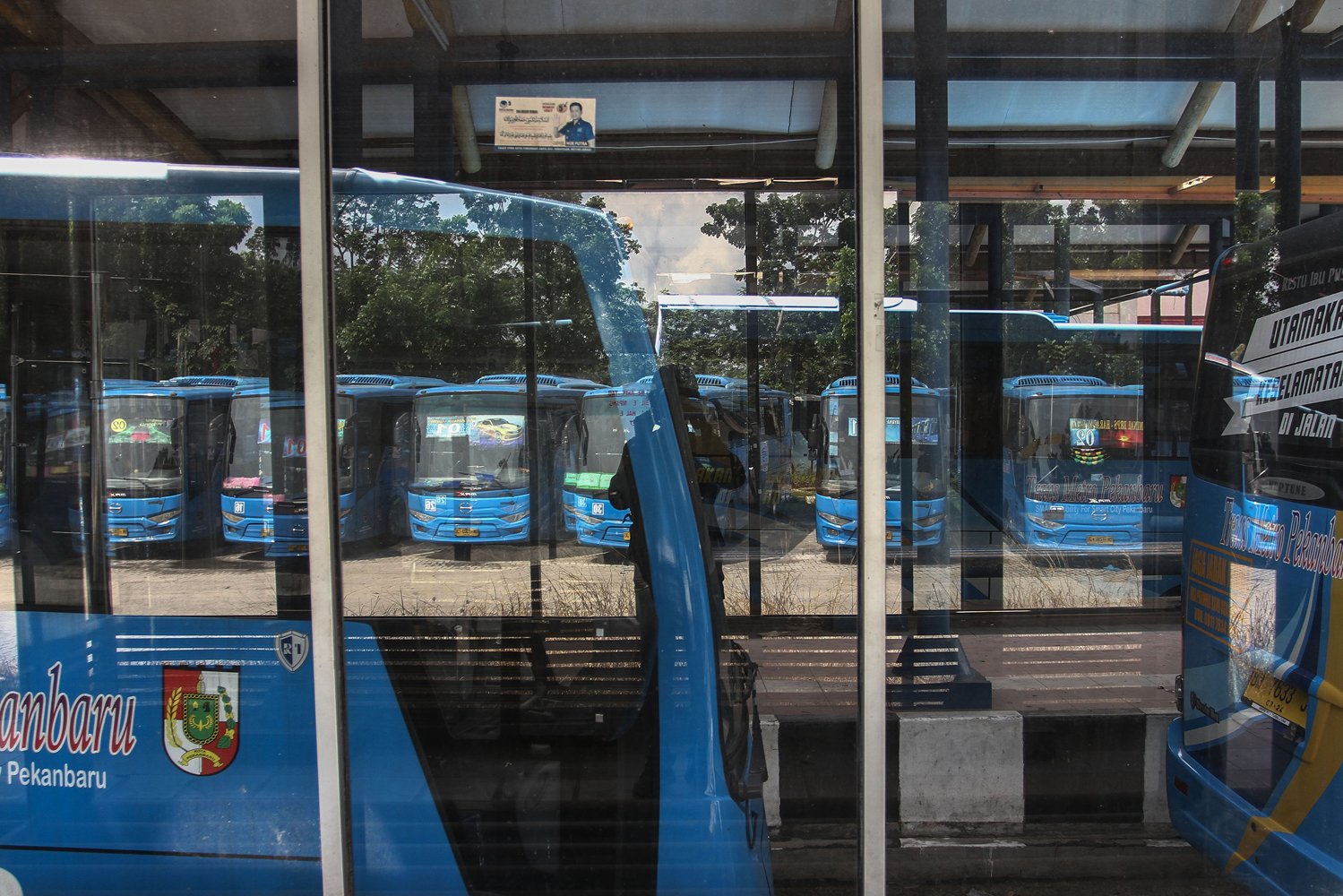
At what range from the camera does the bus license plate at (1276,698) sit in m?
2.30

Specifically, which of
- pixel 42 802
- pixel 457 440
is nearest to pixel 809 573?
pixel 457 440

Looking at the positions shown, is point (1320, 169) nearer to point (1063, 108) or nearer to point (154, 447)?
point (1063, 108)

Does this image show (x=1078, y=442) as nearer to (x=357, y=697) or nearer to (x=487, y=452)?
(x=487, y=452)

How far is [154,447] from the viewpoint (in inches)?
71.2

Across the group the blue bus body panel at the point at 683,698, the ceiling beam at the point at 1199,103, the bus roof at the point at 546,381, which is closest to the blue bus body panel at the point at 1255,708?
the blue bus body panel at the point at 683,698

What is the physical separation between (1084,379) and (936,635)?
188 inches

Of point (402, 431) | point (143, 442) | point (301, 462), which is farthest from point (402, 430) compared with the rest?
point (143, 442)

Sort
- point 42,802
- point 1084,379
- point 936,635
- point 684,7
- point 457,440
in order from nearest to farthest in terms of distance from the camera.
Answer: point 42,802 → point 457,440 → point 684,7 → point 936,635 → point 1084,379

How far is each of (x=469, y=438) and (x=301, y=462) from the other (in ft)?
1.22

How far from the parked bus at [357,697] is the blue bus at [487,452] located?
1.6 inches

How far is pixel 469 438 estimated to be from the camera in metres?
1.92

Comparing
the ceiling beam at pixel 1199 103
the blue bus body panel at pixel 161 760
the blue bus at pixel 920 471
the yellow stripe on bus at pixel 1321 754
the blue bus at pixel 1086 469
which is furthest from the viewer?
the blue bus at pixel 1086 469

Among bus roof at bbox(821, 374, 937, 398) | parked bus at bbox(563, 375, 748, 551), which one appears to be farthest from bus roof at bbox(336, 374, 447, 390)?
bus roof at bbox(821, 374, 937, 398)

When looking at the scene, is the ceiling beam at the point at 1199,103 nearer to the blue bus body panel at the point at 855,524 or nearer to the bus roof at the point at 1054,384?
the blue bus body panel at the point at 855,524
